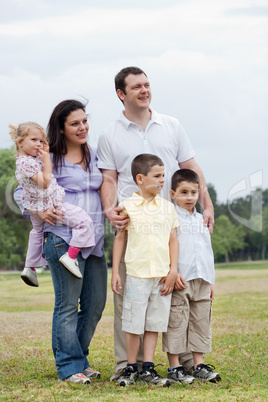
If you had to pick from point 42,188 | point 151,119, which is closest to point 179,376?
point 42,188

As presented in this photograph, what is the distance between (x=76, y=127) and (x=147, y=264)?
1.33m

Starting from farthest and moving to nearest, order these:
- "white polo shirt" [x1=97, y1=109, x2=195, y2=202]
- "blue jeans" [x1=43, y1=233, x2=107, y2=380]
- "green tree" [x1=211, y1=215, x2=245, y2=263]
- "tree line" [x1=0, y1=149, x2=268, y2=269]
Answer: "green tree" [x1=211, y1=215, x2=245, y2=263]
"tree line" [x1=0, y1=149, x2=268, y2=269]
"white polo shirt" [x1=97, y1=109, x2=195, y2=202]
"blue jeans" [x1=43, y1=233, x2=107, y2=380]

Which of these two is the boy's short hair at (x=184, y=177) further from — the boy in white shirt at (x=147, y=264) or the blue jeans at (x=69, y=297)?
the blue jeans at (x=69, y=297)

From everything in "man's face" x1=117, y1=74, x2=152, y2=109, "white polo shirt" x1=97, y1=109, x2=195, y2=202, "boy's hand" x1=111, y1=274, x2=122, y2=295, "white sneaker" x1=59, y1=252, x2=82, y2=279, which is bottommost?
"boy's hand" x1=111, y1=274, x2=122, y2=295

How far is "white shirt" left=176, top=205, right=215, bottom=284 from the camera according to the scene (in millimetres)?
4797

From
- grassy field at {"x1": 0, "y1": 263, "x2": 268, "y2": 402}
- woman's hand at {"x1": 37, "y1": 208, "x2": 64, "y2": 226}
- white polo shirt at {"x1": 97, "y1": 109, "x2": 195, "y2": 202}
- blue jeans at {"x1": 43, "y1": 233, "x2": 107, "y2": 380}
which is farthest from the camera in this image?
white polo shirt at {"x1": 97, "y1": 109, "x2": 195, "y2": 202}

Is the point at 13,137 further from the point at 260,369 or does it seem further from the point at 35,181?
the point at 260,369

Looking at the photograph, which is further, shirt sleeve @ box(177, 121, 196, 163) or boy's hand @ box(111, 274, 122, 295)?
shirt sleeve @ box(177, 121, 196, 163)

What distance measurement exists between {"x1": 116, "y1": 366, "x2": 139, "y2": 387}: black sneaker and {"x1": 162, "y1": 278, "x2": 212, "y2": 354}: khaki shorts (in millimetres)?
322

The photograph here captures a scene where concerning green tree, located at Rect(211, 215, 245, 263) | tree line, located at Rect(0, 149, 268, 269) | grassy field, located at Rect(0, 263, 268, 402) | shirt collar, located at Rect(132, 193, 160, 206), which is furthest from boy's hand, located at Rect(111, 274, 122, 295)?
green tree, located at Rect(211, 215, 245, 263)

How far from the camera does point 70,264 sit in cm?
467

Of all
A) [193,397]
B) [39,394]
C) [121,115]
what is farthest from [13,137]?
[193,397]

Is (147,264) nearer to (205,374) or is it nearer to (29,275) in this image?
(205,374)

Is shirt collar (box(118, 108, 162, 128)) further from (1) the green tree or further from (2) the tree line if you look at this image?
(1) the green tree
